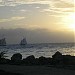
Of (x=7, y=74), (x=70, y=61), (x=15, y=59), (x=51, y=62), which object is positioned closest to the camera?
(x=7, y=74)

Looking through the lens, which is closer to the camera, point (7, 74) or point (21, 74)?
point (7, 74)

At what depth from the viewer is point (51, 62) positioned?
109ft

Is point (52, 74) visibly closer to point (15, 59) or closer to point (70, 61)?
point (70, 61)

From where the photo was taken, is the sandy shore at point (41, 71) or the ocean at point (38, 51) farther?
the ocean at point (38, 51)

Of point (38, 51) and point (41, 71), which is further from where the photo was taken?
point (38, 51)

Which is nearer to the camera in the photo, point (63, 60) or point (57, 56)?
point (63, 60)

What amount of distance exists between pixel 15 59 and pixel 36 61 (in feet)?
15.0

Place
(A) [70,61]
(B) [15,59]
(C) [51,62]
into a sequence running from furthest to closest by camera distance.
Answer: (B) [15,59], (C) [51,62], (A) [70,61]

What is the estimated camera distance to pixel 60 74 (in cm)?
2114

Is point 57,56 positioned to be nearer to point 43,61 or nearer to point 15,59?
point 43,61

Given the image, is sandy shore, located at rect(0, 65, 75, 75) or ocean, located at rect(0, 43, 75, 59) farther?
ocean, located at rect(0, 43, 75, 59)

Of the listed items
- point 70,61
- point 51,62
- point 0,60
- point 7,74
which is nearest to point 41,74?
point 7,74

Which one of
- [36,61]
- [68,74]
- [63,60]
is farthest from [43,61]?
[68,74]

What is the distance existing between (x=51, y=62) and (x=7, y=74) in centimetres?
1411
